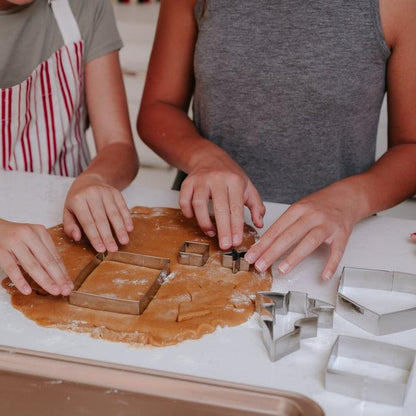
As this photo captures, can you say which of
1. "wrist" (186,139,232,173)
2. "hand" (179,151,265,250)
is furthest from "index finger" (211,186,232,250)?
"wrist" (186,139,232,173)

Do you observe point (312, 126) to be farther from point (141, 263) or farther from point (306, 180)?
point (141, 263)

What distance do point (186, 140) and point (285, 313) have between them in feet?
1.62

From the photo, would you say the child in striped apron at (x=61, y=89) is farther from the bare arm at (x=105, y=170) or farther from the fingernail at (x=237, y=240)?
the fingernail at (x=237, y=240)

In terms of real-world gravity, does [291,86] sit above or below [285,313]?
above

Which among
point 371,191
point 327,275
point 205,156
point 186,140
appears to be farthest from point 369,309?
point 186,140

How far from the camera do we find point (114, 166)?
120 cm

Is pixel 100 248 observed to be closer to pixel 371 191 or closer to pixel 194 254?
pixel 194 254

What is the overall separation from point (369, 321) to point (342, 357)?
0.07 metres

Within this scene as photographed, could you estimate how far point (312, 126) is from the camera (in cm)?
127

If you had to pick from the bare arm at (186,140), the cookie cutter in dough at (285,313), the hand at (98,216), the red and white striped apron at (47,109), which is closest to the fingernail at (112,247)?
the hand at (98,216)

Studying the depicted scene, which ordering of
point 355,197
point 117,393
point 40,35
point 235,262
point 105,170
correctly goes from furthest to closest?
point 40,35, point 105,170, point 355,197, point 235,262, point 117,393

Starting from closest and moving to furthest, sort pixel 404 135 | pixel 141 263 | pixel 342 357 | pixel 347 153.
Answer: pixel 342 357
pixel 141 263
pixel 404 135
pixel 347 153

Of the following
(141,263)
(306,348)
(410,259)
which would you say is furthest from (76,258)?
(410,259)

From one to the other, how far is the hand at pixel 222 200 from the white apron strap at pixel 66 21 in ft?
1.74
